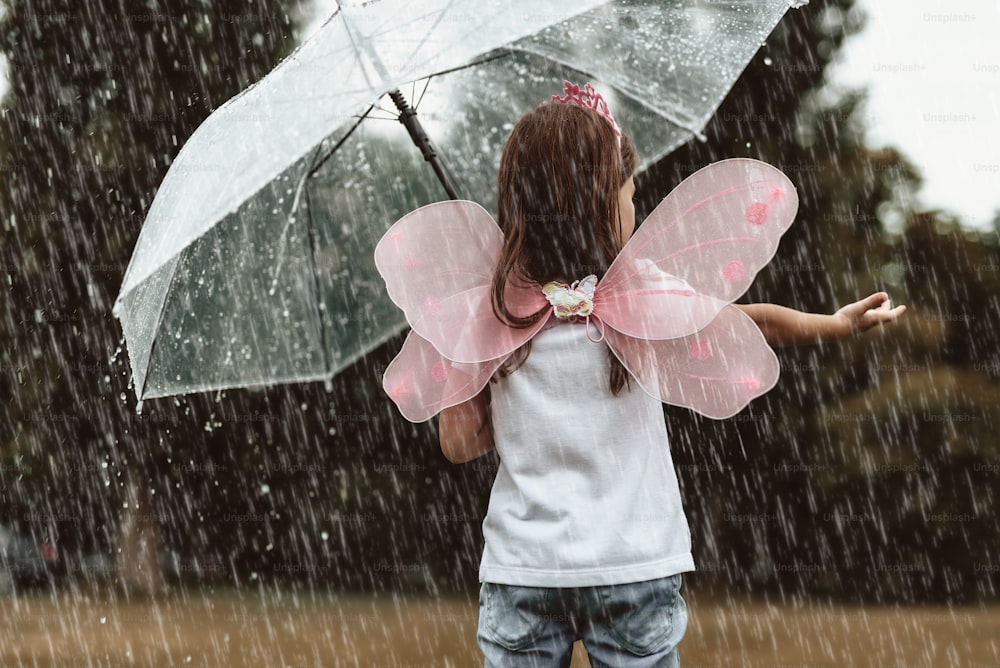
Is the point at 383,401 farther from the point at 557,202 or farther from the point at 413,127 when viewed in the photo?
the point at 557,202

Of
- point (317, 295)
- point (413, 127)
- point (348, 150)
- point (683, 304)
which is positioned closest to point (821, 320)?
point (683, 304)

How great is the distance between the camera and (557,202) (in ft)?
6.13

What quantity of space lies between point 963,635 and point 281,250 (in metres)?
4.97

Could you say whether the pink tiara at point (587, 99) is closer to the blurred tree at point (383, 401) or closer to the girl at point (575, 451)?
the girl at point (575, 451)

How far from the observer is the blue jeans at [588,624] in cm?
175

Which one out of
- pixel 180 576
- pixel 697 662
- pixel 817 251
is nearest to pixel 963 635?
pixel 697 662

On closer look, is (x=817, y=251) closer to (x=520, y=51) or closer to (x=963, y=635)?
(x=963, y=635)

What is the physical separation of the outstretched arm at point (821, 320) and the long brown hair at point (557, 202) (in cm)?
31

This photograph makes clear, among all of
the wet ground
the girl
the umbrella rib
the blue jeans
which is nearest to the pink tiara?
the girl

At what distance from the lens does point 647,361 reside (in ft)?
5.99

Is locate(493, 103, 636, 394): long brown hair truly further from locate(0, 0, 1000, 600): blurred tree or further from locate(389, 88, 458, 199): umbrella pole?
locate(0, 0, 1000, 600): blurred tree

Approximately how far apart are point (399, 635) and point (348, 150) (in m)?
4.70

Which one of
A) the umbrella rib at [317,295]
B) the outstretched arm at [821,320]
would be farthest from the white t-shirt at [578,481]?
the umbrella rib at [317,295]

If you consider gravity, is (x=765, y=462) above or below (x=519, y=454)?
below
